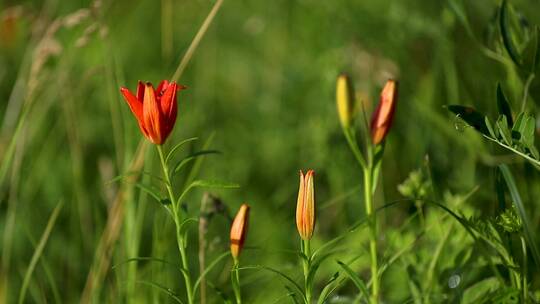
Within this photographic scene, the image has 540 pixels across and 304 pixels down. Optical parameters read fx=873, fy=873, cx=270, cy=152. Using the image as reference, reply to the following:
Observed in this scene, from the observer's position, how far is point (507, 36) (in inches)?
57.7

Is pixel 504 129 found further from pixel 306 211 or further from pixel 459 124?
pixel 306 211

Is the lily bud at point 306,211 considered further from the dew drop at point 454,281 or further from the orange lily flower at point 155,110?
the dew drop at point 454,281

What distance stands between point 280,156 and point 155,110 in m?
1.34

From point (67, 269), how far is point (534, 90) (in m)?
1.20

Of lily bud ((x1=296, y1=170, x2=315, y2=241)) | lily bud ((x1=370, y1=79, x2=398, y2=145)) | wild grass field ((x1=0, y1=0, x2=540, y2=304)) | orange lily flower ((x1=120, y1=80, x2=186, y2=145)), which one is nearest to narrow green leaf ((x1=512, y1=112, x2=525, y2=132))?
wild grass field ((x1=0, y1=0, x2=540, y2=304))

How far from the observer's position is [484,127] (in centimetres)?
132

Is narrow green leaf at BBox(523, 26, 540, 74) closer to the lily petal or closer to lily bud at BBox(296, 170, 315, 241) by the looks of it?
lily bud at BBox(296, 170, 315, 241)

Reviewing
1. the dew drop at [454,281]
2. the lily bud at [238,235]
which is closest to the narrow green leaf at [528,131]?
the dew drop at [454,281]

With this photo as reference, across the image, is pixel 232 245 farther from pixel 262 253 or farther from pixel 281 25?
pixel 281 25

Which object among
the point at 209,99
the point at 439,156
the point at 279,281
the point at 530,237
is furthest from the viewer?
the point at 209,99

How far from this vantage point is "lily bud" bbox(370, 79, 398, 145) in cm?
129

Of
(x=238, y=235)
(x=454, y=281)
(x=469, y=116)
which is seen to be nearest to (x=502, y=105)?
(x=469, y=116)

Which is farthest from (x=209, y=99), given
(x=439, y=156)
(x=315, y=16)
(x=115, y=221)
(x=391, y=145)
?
(x=115, y=221)

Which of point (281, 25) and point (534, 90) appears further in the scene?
point (281, 25)
